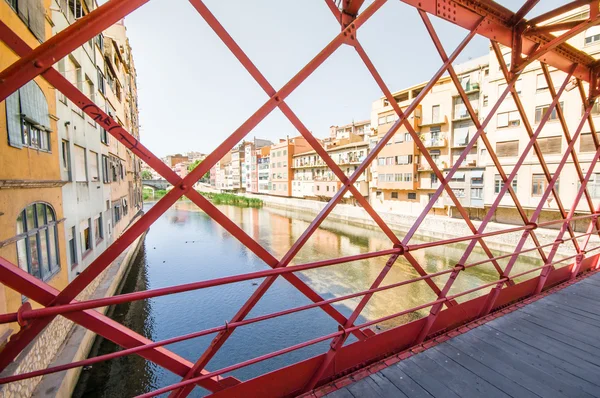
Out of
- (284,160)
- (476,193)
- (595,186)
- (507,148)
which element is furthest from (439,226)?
(284,160)

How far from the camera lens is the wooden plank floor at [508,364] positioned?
202 cm

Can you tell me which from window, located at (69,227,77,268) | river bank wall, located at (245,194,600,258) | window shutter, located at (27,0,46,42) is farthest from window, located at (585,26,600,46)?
window, located at (69,227,77,268)

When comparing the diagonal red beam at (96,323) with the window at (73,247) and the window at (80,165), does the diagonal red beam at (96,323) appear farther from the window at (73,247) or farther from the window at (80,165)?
the window at (80,165)

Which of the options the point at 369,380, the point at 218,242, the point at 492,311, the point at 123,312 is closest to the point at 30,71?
the point at 369,380

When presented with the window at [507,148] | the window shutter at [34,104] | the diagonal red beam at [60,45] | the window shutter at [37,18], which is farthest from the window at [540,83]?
the window shutter at [34,104]

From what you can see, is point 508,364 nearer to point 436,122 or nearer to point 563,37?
point 563,37

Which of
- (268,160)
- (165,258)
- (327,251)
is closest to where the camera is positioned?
(165,258)

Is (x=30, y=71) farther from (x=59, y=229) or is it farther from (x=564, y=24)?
(x=59, y=229)

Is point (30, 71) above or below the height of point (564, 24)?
below

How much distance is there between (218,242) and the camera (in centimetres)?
2042

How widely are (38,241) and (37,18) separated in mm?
4402

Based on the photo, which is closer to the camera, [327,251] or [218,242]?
[327,251]

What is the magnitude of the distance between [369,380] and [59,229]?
741cm

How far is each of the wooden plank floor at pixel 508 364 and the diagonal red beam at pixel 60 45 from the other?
2.49 meters
